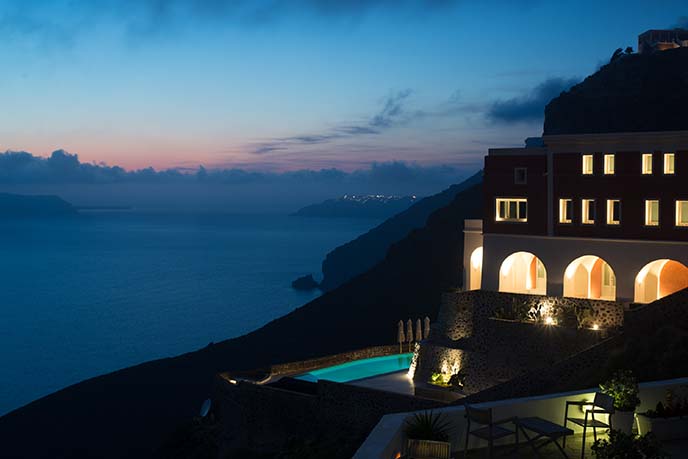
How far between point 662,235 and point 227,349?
69468mm

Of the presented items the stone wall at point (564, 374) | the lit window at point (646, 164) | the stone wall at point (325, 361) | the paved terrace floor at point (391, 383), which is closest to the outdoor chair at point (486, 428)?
the stone wall at point (564, 374)

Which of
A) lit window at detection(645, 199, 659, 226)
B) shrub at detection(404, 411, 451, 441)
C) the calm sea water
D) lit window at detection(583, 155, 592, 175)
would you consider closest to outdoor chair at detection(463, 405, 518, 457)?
shrub at detection(404, 411, 451, 441)

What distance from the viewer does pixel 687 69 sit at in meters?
83.8

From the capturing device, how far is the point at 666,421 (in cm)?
1055

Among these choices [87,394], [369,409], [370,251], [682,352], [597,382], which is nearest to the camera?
[682,352]

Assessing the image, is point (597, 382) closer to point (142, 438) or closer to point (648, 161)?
point (648, 161)

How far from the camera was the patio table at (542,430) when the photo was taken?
9875mm

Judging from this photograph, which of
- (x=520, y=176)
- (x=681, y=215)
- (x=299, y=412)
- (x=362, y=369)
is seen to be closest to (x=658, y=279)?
(x=681, y=215)

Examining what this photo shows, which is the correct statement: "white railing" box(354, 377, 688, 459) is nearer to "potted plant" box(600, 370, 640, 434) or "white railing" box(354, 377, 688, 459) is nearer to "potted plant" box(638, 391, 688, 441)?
"potted plant" box(638, 391, 688, 441)

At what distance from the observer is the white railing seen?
8.88m

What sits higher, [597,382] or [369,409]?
[597,382]

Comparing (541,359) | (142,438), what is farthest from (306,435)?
(142,438)

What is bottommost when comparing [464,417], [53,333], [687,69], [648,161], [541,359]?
[53,333]

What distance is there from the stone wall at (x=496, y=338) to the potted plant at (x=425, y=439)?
16.5 m
